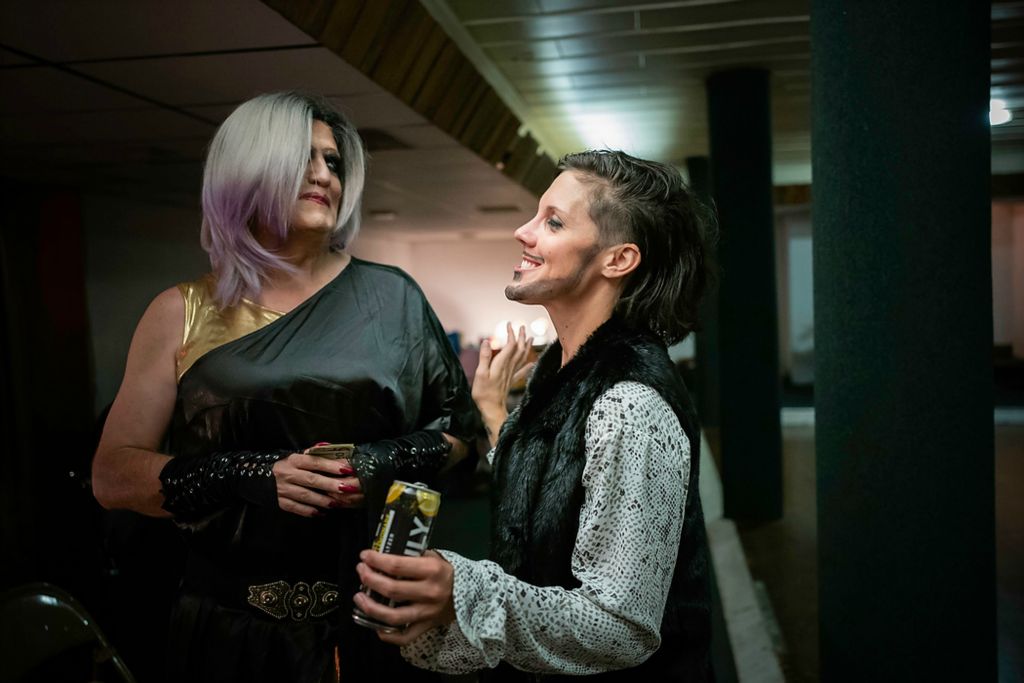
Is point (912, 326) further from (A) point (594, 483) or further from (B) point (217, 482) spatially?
(B) point (217, 482)

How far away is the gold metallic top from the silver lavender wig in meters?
0.02

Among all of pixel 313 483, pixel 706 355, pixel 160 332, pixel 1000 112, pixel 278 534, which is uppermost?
pixel 1000 112

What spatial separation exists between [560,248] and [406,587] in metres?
0.62

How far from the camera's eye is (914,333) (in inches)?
77.5

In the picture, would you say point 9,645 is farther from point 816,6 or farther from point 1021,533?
point 1021,533

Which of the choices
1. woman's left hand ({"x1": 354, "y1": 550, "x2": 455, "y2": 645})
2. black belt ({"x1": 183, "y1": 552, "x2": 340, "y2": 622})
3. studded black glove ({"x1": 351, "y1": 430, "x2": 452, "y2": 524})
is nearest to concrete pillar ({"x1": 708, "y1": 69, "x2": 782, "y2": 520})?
studded black glove ({"x1": 351, "y1": 430, "x2": 452, "y2": 524})

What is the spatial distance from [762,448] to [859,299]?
3.92m

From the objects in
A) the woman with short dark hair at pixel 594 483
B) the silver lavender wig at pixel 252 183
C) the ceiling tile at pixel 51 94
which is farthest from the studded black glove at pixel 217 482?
the ceiling tile at pixel 51 94

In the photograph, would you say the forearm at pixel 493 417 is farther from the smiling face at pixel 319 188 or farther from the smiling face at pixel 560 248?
the smiling face at pixel 319 188

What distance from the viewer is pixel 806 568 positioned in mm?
4684

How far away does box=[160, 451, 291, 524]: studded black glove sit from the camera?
5.22ft

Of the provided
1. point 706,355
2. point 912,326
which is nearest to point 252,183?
point 912,326

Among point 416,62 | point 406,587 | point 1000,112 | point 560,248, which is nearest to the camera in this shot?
point 406,587

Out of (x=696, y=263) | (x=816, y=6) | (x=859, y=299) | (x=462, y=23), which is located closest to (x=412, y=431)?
(x=696, y=263)
